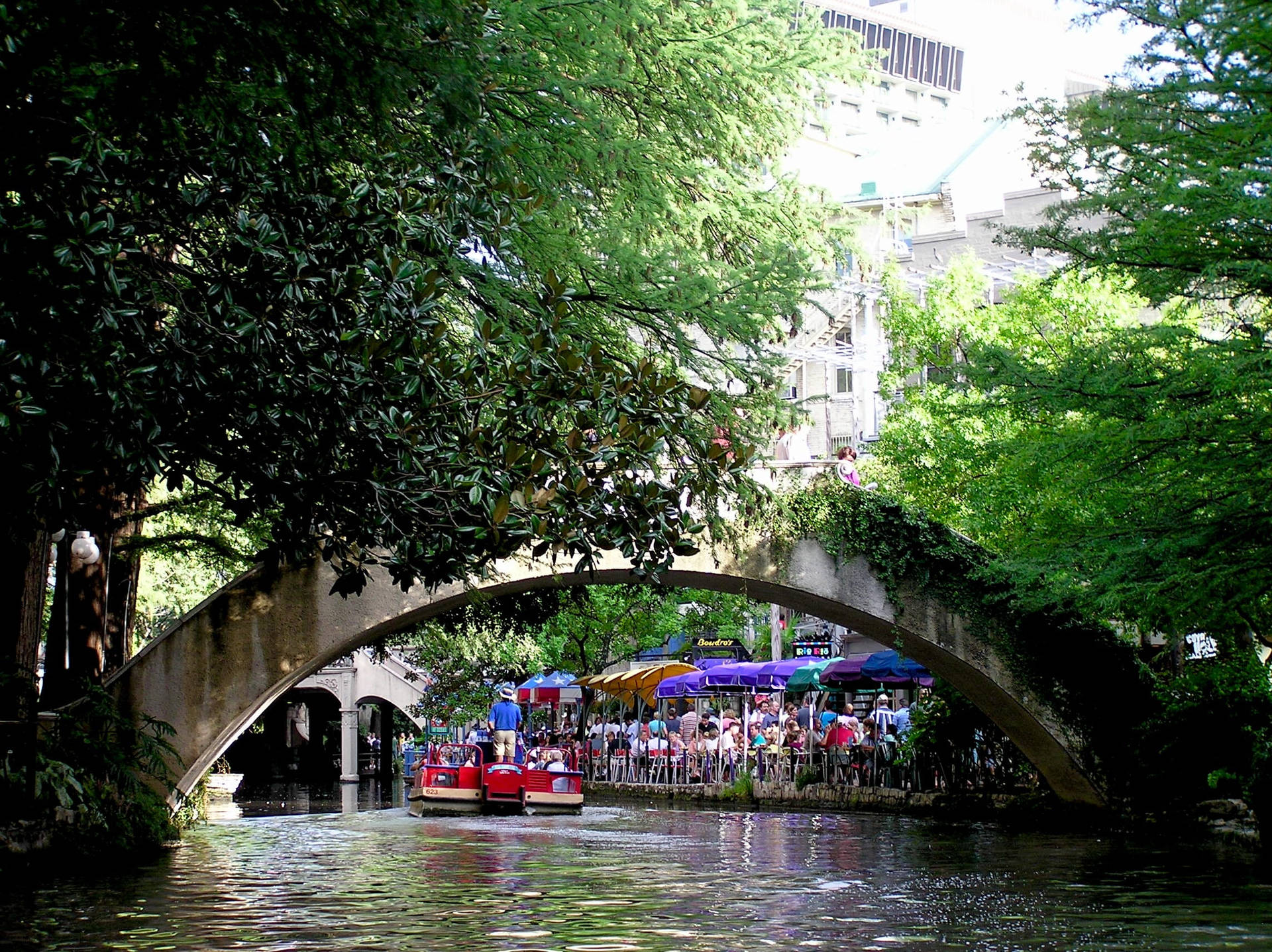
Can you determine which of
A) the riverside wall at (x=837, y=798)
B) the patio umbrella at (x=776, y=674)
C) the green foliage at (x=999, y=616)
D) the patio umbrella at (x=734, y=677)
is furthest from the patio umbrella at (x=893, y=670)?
the patio umbrella at (x=734, y=677)

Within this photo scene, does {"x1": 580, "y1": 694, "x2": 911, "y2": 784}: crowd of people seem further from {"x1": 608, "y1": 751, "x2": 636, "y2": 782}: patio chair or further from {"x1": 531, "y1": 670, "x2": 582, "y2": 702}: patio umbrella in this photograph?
{"x1": 531, "y1": 670, "x2": 582, "y2": 702}: patio umbrella

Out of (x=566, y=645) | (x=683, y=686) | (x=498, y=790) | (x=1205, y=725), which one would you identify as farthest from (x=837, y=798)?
(x=566, y=645)

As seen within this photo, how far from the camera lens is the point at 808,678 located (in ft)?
86.8

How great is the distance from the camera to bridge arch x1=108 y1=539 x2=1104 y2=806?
1603cm

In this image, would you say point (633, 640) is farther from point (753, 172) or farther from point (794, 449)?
point (753, 172)

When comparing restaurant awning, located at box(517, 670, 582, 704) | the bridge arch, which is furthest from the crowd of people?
the bridge arch

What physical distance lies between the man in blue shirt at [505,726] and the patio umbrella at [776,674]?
5.54m

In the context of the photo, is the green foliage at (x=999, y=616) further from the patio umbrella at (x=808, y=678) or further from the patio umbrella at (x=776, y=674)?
the patio umbrella at (x=776, y=674)

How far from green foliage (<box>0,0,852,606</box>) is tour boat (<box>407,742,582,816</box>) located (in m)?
14.7

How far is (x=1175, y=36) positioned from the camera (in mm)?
11516

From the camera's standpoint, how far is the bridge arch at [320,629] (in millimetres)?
16031

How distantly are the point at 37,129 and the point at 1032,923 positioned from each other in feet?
24.7

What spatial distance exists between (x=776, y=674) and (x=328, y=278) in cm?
2211

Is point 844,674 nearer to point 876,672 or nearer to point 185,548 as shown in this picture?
point 876,672
